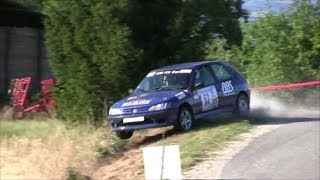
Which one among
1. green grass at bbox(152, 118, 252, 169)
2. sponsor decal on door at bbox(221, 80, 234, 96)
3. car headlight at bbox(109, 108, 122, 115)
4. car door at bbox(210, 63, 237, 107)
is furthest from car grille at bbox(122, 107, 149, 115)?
sponsor decal on door at bbox(221, 80, 234, 96)

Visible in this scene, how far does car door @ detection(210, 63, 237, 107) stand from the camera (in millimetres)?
15244

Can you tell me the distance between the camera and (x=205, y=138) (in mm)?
12672

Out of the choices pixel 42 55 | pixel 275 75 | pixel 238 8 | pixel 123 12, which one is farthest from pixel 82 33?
pixel 42 55

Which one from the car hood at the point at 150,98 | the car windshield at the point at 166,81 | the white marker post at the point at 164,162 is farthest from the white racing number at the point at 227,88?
the white marker post at the point at 164,162

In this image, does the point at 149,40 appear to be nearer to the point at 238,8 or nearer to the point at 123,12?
the point at 123,12

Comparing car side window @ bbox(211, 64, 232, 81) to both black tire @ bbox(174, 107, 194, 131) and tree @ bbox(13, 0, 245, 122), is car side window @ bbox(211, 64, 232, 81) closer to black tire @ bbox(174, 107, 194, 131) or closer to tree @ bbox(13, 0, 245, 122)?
tree @ bbox(13, 0, 245, 122)

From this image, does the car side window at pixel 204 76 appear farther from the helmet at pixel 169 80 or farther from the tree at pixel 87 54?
the tree at pixel 87 54

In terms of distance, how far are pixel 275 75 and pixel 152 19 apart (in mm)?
6037

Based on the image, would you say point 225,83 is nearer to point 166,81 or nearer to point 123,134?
point 166,81

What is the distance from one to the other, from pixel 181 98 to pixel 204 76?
4.52ft

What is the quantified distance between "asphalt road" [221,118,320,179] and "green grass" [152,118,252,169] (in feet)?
1.97

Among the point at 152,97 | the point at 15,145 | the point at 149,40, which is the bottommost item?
the point at 15,145

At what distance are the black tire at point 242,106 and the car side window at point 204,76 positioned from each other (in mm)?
1056

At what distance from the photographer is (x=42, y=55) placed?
1084 inches
